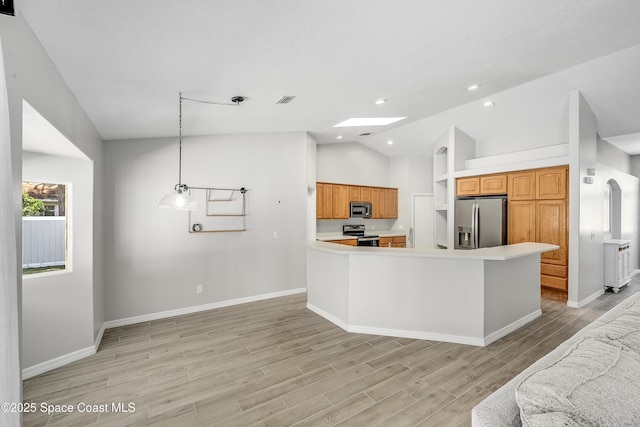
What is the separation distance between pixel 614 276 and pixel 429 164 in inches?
159

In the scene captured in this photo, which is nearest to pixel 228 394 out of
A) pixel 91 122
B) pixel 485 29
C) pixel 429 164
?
pixel 91 122

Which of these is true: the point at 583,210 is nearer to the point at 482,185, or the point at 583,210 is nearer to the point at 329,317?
the point at 482,185

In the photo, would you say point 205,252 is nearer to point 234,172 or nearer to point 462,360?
point 234,172

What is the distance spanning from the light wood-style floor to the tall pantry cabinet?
118 centimetres

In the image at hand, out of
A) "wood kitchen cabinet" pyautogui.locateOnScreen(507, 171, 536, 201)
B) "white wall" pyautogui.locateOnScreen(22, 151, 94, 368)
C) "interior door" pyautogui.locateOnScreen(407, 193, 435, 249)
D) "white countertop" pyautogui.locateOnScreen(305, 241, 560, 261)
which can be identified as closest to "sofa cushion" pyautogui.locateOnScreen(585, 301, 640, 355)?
"white countertop" pyautogui.locateOnScreen(305, 241, 560, 261)

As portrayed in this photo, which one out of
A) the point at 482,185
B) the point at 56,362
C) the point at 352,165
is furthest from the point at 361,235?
the point at 56,362

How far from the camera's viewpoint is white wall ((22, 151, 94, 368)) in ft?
8.57

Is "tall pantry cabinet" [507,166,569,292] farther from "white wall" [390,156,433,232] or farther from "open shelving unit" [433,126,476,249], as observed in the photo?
"white wall" [390,156,433,232]

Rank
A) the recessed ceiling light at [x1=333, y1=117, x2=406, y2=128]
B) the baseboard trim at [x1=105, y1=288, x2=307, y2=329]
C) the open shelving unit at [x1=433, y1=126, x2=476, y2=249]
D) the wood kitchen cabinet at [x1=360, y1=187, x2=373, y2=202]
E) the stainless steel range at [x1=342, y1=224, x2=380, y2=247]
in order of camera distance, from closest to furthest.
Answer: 1. the baseboard trim at [x1=105, y1=288, x2=307, y2=329]
2. the recessed ceiling light at [x1=333, y1=117, x2=406, y2=128]
3. the open shelving unit at [x1=433, y1=126, x2=476, y2=249]
4. the stainless steel range at [x1=342, y1=224, x2=380, y2=247]
5. the wood kitchen cabinet at [x1=360, y1=187, x2=373, y2=202]

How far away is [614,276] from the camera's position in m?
4.89

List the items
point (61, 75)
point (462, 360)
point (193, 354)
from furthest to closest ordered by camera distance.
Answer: point (193, 354) → point (462, 360) → point (61, 75)

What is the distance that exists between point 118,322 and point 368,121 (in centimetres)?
457

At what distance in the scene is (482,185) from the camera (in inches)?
216

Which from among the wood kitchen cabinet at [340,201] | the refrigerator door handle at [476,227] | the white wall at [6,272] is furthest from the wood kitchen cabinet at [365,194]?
the white wall at [6,272]
